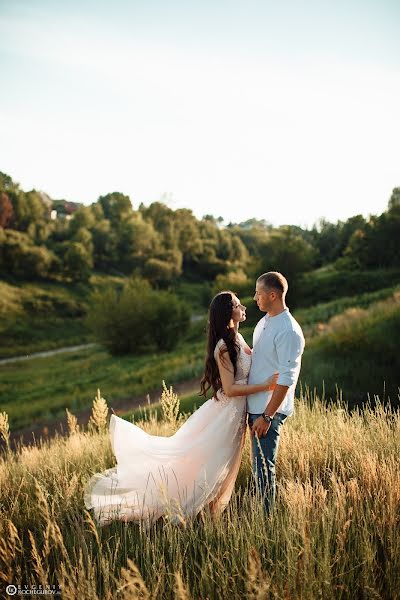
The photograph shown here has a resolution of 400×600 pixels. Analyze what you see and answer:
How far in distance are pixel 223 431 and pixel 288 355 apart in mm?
954

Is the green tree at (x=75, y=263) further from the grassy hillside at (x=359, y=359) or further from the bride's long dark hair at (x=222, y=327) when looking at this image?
the bride's long dark hair at (x=222, y=327)

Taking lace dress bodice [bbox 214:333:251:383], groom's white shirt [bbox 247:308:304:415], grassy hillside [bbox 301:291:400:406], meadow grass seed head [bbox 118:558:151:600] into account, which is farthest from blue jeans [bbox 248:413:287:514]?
grassy hillside [bbox 301:291:400:406]

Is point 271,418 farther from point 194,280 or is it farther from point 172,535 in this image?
point 194,280

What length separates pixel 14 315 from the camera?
4300 cm

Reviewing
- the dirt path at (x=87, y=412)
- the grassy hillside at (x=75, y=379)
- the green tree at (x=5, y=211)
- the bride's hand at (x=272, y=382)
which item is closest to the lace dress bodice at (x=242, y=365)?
the bride's hand at (x=272, y=382)

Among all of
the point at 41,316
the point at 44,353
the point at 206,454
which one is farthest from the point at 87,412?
the point at 41,316

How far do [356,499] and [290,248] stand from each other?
149 feet

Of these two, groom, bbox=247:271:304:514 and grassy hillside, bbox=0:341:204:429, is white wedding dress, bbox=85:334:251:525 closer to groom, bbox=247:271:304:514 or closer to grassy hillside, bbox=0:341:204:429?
groom, bbox=247:271:304:514

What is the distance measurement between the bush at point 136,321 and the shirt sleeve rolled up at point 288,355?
31.3m

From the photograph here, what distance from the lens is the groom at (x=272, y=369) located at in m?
3.63

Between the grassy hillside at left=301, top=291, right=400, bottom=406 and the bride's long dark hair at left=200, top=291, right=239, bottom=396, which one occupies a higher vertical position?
the bride's long dark hair at left=200, top=291, right=239, bottom=396

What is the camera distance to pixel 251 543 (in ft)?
9.64

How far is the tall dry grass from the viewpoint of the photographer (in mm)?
2559

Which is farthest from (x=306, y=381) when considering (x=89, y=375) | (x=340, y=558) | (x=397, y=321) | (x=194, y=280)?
(x=194, y=280)
